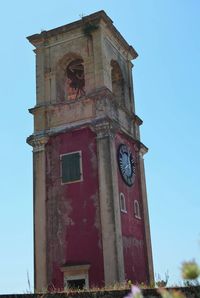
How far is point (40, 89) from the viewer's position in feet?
76.6

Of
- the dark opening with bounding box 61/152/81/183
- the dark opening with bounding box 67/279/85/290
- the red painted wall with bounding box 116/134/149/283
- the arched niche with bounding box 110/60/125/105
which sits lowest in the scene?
the dark opening with bounding box 67/279/85/290

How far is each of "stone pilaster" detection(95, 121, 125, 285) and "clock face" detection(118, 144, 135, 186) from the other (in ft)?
2.88

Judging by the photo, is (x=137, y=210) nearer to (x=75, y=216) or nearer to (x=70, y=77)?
(x=75, y=216)

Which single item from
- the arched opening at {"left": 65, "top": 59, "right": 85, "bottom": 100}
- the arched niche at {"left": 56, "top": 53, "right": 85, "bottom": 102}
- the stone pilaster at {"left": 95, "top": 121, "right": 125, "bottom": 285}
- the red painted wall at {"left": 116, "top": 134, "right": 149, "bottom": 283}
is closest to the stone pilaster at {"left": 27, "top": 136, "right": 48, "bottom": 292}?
the arched niche at {"left": 56, "top": 53, "right": 85, "bottom": 102}

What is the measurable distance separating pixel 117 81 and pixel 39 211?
839cm

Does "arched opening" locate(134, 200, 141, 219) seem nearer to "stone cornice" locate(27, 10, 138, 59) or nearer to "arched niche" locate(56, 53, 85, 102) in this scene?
"arched niche" locate(56, 53, 85, 102)

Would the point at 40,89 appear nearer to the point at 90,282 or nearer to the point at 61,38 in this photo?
the point at 61,38

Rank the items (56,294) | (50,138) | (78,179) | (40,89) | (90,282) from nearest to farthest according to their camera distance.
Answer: (56,294)
(90,282)
(78,179)
(50,138)
(40,89)

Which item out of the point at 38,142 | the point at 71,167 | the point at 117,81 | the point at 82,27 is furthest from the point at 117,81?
the point at 71,167

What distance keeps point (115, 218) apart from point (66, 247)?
2.51 meters

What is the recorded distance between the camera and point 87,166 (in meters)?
20.3

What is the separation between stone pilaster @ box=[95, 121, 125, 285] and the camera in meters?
18.3

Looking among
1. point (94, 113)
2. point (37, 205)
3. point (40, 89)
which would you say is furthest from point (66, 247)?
point (40, 89)

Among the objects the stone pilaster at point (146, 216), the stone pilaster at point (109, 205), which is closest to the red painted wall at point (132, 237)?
the stone pilaster at point (146, 216)
